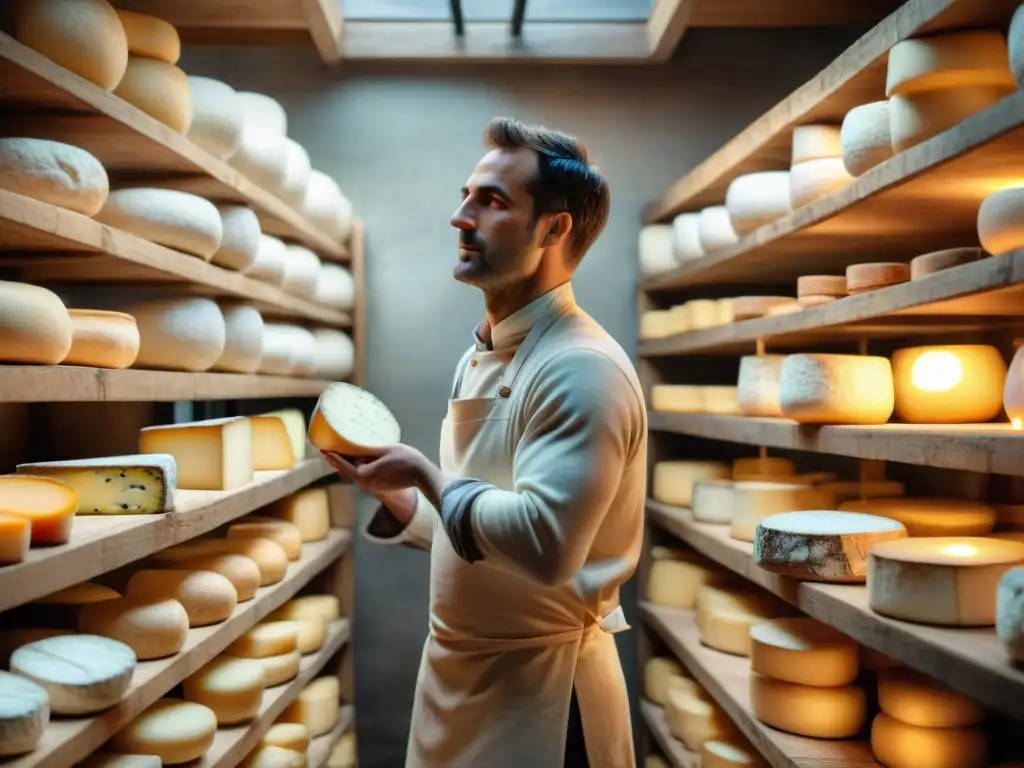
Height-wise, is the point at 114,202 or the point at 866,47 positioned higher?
the point at 866,47

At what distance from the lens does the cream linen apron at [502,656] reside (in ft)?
5.53

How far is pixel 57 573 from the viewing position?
1437 mm

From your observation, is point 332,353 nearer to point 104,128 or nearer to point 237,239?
point 237,239

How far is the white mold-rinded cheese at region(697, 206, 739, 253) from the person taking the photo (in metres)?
Answer: 2.87

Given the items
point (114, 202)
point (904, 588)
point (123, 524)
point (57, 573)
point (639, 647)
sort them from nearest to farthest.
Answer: point (57, 573) → point (904, 588) → point (123, 524) → point (114, 202) → point (639, 647)

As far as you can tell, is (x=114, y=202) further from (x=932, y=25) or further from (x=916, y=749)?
(x=916, y=749)

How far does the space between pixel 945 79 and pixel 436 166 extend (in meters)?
2.47

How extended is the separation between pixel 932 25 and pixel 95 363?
5.10 ft

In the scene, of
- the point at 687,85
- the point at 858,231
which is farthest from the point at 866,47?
the point at 687,85

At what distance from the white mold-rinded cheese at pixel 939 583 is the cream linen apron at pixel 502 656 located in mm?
501

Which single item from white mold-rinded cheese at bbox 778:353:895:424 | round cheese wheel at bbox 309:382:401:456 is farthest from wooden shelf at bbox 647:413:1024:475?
round cheese wheel at bbox 309:382:401:456

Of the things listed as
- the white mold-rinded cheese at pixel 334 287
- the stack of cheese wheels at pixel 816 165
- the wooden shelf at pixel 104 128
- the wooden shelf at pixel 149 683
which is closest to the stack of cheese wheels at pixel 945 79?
the stack of cheese wheels at pixel 816 165

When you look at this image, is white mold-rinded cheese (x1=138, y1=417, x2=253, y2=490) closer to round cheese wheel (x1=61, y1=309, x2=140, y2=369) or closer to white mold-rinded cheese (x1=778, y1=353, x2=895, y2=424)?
round cheese wheel (x1=61, y1=309, x2=140, y2=369)

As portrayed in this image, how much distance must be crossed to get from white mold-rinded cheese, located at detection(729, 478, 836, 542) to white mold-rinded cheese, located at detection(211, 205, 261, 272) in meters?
1.39
